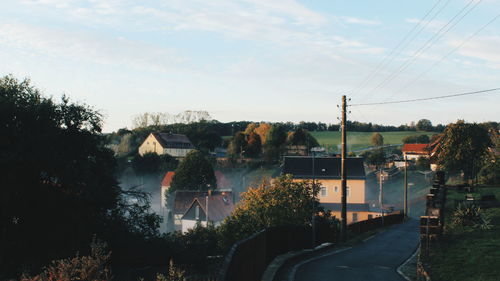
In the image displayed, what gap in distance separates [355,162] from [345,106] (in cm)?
4757

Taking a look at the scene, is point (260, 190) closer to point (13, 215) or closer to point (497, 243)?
point (13, 215)

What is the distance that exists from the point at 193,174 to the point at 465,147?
5078 centimetres

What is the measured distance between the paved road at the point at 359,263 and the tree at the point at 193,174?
60.5 m

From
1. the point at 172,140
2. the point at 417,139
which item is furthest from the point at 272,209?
the point at 417,139

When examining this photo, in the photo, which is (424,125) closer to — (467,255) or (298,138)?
(298,138)

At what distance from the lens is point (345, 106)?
32.3m

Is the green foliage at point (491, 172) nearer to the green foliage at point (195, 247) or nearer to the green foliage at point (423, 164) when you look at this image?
the green foliage at point (195, 247)

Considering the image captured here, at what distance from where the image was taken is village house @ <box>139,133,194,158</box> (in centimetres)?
13338

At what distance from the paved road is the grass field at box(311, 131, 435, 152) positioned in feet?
376

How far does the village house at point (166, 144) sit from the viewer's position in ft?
438

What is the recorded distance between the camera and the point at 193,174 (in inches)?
3526

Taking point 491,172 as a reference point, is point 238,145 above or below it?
above

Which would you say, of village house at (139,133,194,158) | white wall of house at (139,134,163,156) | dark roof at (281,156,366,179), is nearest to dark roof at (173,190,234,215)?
dark roof at (281,156,366,179)

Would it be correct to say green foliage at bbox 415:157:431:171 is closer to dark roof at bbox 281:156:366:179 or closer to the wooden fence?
dark roof at bbox 281:156:366:179
